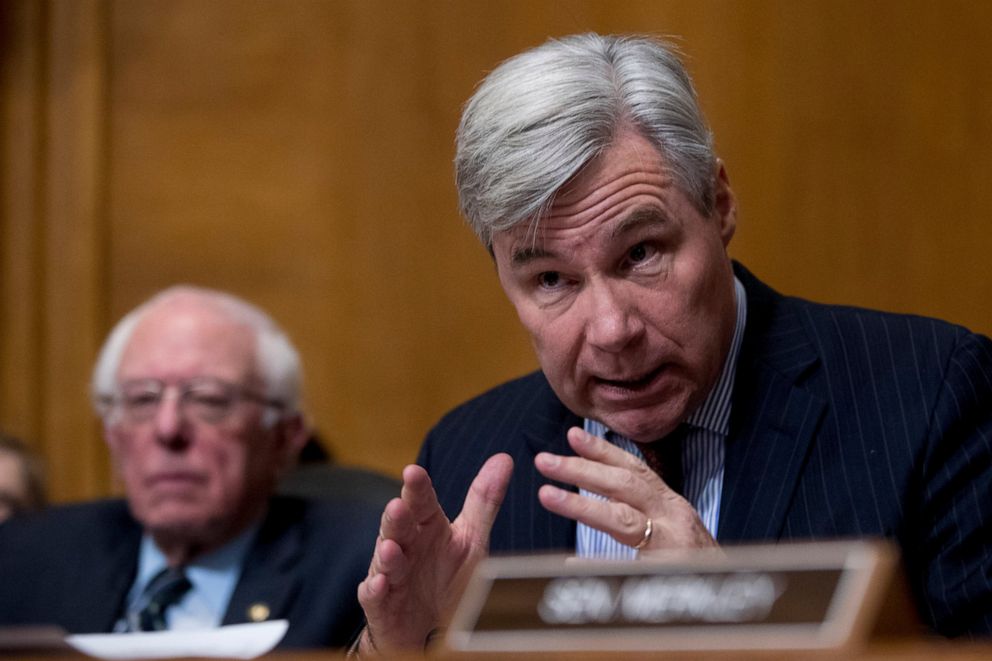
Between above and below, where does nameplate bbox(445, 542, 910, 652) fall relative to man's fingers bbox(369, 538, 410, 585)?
above

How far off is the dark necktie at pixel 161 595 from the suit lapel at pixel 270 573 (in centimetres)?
14

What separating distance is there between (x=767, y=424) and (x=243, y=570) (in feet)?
3.75

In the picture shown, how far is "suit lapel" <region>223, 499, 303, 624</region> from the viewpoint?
2527 millimetres

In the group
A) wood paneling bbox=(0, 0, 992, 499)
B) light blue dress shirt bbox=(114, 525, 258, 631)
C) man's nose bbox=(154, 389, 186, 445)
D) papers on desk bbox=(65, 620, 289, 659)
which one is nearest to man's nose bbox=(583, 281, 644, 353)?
papers on desk bbox=(65, 620, 289, 659)

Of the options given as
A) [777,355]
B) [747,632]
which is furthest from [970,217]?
[747,632]

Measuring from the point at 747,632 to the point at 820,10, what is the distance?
2712mm

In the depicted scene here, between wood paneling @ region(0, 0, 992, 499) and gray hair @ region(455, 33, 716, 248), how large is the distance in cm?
154

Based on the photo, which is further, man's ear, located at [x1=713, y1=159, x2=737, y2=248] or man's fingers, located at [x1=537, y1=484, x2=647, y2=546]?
man's ear, located at [x1=713, y1=159, x2=737, y2=248]

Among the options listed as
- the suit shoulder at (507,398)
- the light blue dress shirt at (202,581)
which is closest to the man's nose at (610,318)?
the suit shoulder at (507,398)

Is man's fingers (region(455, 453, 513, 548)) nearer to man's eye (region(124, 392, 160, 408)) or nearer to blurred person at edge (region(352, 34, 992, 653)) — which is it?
blurred person at edge (region(352, 34, 992, 653))

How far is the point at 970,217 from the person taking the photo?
3.28 metres

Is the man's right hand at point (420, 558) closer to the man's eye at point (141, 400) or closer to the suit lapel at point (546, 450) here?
the suit lapel at point (546, 450)

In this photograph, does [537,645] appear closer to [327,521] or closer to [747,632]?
[747,632]

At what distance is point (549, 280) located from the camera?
1.87 meters
